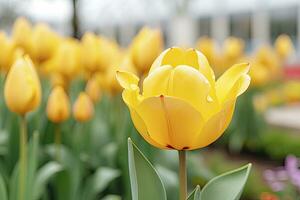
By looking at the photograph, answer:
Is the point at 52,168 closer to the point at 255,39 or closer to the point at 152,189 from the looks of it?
the point at 152,189

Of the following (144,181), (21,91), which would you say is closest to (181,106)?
(144,181)

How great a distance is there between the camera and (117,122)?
228 centimetres

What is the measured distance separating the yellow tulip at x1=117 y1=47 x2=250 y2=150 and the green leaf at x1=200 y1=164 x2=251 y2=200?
3.6 inches

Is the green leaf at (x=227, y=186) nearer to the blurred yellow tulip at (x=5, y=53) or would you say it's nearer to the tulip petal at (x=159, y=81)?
the tulip petal at (x=159, y=81)

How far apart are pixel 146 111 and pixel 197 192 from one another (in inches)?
5.5

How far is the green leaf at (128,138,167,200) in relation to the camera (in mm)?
860

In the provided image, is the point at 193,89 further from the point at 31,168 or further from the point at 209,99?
the point at 31,168

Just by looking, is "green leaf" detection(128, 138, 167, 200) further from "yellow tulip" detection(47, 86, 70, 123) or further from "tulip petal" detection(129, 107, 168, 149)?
"yellow tulip" detection(47, 86, 70, 123)

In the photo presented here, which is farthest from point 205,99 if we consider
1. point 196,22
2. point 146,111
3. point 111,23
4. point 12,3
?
point 12,3

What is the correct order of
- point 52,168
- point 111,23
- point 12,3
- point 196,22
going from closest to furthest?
1. point 52,168
2. point 196,22
3. point 111,23
4. point 12,3

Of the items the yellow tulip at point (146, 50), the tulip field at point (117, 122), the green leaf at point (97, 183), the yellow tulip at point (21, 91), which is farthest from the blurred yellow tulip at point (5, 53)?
the yellow tulip at point (21, 91)

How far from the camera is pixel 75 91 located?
2678 mm

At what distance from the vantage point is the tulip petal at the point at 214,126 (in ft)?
2.62

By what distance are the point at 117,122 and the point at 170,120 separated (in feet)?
4.88
